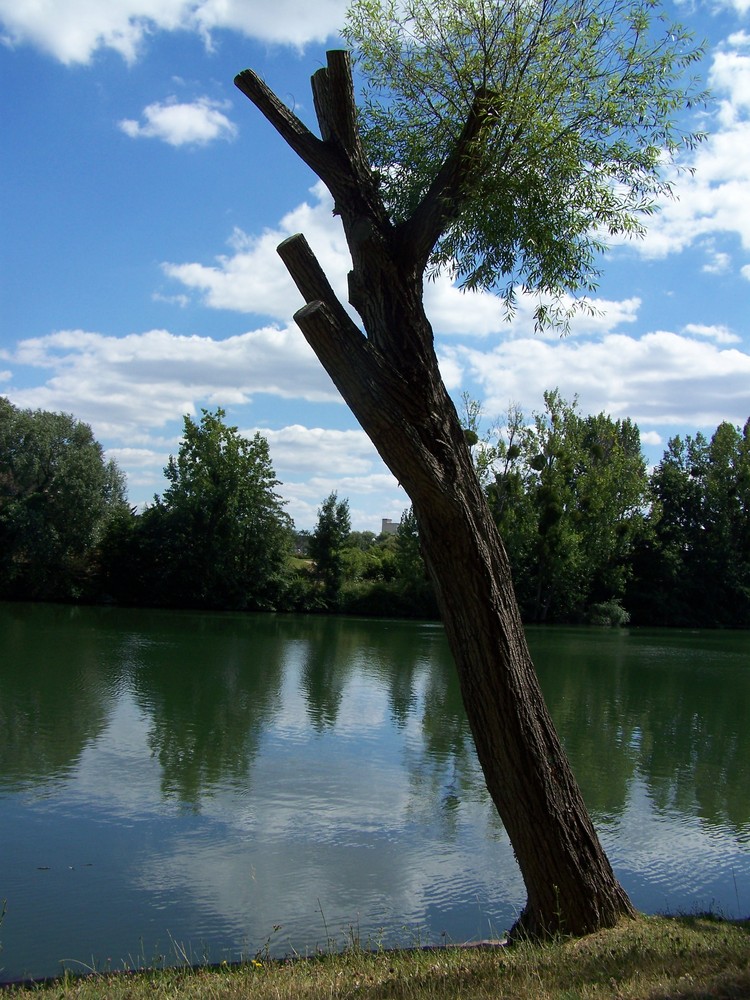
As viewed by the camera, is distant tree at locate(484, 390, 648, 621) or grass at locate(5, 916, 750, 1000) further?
distant tree at locate(484, 390, 648, 621)

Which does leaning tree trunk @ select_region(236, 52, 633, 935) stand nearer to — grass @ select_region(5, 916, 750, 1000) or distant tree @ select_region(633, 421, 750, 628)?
grass @ select_region(5, 916, 750, 1000)

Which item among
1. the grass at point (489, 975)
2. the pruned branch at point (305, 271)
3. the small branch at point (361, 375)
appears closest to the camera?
the grass at point (489, 975)

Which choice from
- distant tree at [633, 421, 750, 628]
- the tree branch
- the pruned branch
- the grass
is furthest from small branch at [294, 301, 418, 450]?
distant tree at [633, 421, 750, 628]

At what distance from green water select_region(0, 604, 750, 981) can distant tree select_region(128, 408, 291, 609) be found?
24.2 metres

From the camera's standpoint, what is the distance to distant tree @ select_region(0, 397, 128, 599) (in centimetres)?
4403

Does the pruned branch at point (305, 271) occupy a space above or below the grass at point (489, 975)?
above

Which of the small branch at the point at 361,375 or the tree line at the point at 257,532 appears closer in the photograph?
the small branch at the point at 361,375

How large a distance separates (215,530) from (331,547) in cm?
667

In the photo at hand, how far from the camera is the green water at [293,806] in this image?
23.5ft

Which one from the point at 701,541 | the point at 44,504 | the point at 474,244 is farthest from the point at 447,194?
the point at 701,541

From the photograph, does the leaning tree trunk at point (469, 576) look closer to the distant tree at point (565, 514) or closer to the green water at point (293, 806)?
the green water at point (293, 806)

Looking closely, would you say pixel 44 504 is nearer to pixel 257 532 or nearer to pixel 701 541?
pixel 257 532

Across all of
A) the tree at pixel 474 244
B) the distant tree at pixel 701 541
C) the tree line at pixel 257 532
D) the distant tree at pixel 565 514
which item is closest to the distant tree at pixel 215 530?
the tree line at pixel 257 532

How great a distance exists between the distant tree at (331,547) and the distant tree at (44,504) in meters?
11.8
